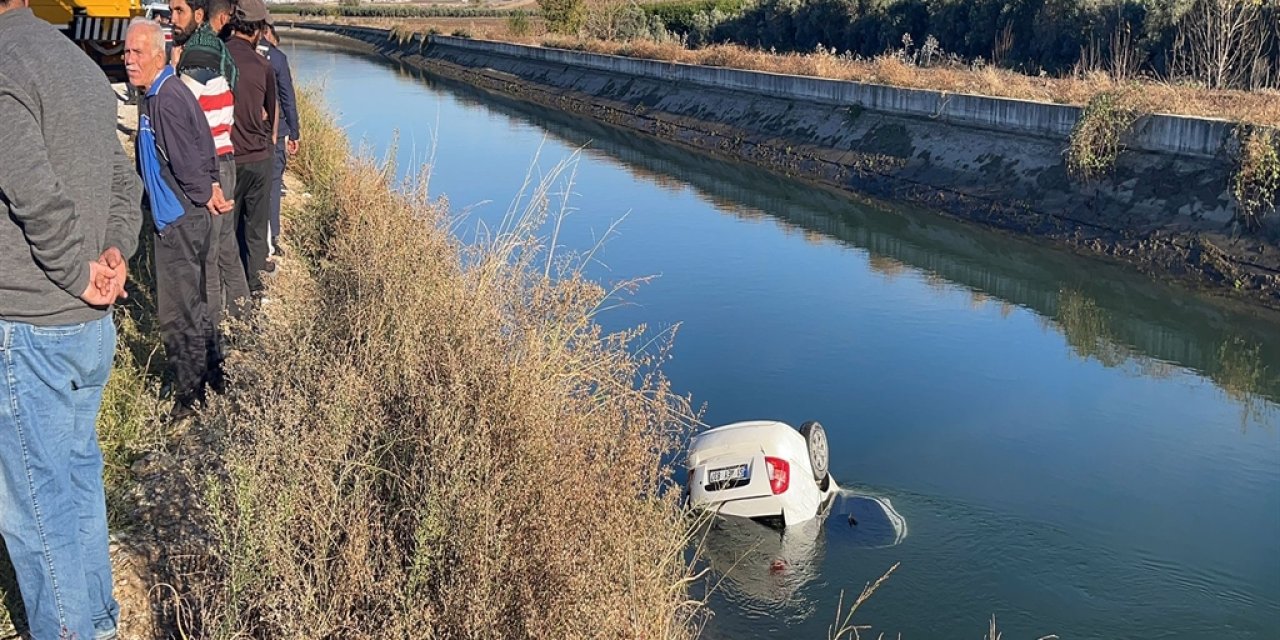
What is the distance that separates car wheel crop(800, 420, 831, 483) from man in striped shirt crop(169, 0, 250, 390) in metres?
3.50

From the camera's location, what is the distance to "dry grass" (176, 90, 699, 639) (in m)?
3.26

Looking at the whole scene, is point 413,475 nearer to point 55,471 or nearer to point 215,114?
point 55,471

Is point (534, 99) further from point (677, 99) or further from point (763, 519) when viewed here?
point (763, 519)

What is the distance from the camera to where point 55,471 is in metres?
3.06

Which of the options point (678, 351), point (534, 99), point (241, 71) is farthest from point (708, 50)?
point (241, 71)

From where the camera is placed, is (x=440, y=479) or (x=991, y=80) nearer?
(x=440, y=479)

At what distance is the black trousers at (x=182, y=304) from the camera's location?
17.4 ft

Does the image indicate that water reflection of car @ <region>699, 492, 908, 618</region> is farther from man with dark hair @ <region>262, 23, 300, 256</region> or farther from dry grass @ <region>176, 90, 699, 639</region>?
man with dark hair @ <region>262, 23, 300, 256</region>

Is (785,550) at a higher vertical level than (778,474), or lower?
lower

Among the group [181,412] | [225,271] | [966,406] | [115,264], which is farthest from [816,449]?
[115,264]

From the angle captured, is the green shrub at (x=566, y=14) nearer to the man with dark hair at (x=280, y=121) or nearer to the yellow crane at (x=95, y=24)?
the yellow crane at (x=95, y=24)

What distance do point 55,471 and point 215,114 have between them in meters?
3.16

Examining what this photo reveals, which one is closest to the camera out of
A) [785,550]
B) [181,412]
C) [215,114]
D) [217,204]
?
[181,412]

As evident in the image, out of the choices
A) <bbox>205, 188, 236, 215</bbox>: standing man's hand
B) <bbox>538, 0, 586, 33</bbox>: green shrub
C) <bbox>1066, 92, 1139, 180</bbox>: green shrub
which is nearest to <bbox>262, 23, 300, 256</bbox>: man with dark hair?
<bbox>205, 188, 236, 215</bbox>: standing man's hand
